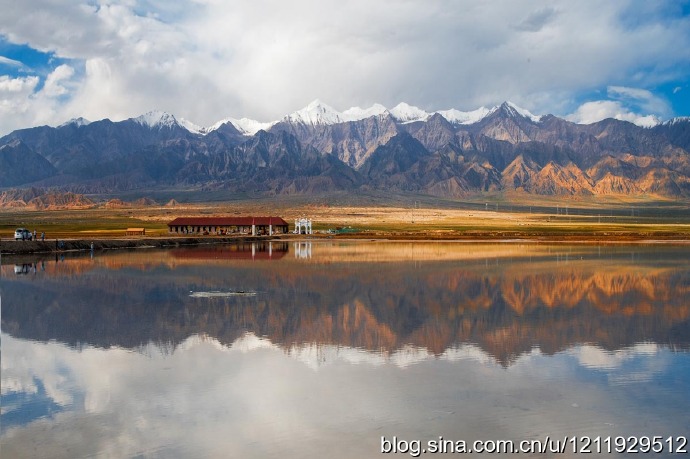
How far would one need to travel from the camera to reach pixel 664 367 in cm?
1961

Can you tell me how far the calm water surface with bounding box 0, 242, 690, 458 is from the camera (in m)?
14.4

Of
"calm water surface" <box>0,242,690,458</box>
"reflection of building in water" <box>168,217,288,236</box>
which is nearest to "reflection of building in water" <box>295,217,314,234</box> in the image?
"reflection of building in water" <box>168,217,288,236</box>

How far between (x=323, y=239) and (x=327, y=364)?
78.8 meters

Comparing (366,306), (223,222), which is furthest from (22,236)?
(366,306)

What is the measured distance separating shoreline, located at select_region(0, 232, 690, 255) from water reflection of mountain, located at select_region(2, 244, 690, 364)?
753 inches

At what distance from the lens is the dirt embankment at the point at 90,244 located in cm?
6550

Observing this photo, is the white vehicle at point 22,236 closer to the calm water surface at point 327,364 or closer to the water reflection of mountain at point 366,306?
the water reflection of mountain at point 366,306

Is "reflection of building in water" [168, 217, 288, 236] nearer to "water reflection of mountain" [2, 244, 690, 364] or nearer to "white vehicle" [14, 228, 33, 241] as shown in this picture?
"white vehicle" [14, 228, 33, 241]

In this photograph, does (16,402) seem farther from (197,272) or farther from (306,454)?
(197,272)

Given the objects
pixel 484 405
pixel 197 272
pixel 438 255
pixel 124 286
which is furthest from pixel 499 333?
pixel 438 255

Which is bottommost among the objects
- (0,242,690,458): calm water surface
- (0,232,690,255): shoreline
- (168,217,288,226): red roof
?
(0,232,690,255): shoreline

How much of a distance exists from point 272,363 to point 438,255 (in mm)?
46307

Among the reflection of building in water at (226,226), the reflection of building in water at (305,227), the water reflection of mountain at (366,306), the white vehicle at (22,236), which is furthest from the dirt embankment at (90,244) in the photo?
the reflection of building in water at (305,227)

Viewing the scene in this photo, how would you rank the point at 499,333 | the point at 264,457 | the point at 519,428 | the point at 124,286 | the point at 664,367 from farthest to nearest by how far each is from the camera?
the point at 124,286 → the point at 499,333 → the point at 664,367 → the point at 519,428 → the point at 264,457
